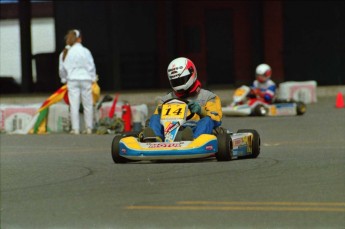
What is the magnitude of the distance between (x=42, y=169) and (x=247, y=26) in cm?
2056

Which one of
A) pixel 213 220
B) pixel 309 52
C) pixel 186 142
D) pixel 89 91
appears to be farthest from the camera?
pixel 309 52

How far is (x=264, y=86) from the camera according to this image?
21.6 meters

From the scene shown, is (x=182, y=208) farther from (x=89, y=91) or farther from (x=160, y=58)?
(x=160, y=58)

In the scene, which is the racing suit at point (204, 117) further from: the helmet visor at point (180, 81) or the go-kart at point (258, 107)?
the go-kart at point (258, 107)

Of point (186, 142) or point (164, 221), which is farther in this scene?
point (186, 142)

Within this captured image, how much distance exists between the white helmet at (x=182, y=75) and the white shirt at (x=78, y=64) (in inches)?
212

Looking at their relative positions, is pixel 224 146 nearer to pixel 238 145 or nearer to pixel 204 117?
pixel 238 145

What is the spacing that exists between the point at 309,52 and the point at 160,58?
4.47 m

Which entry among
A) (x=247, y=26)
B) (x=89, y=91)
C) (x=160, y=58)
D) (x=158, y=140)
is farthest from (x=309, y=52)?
(x=158, y=140)

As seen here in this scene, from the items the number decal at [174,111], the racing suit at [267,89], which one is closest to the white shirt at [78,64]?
the racing suit at [267,89]

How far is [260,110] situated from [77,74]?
16.9 feet

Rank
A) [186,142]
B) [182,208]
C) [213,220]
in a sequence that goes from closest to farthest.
→ [213,220] → [182,208] → [186,142]

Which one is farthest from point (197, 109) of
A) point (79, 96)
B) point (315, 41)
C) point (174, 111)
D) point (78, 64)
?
point (315, 41)

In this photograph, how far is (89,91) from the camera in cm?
1761
